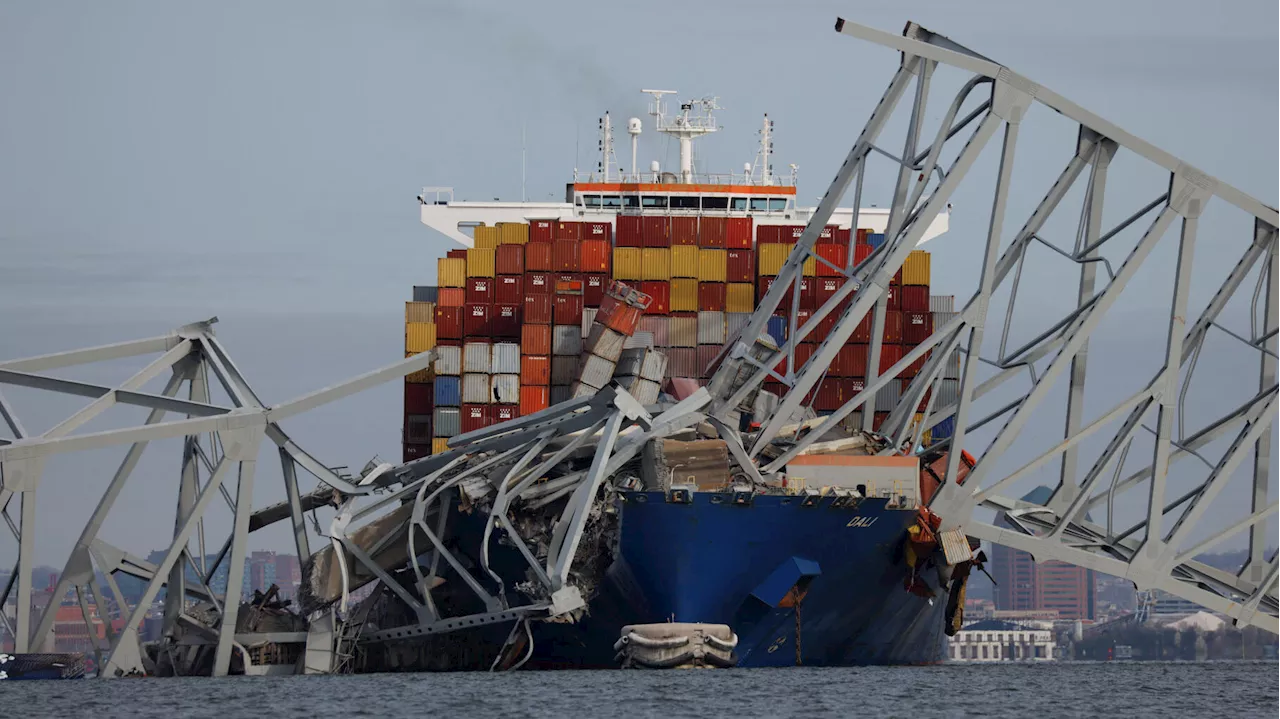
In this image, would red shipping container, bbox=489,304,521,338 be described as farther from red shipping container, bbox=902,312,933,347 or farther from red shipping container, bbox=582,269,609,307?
red shipping container, bbox=902,312,933,347

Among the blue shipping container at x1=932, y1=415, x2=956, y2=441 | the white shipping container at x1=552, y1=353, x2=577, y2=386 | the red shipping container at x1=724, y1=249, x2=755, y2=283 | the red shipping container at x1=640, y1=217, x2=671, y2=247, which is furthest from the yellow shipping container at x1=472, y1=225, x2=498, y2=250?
the blue shipping container at x1=932, y1=415, x2=956, y2=441

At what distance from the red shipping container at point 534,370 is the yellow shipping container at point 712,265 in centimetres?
548

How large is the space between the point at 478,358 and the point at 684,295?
630 centimetres

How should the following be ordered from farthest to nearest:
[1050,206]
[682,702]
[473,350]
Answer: [473,350] < [1050,206] < [682,702]

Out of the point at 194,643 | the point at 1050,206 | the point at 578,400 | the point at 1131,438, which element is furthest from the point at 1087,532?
the point at 194,643

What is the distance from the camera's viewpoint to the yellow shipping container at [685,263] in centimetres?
5569

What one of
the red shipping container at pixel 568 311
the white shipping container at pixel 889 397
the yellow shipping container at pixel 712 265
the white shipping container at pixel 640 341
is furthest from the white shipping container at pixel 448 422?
the white shipping container at pixel 889 397

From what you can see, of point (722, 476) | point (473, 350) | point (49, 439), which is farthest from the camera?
point (473, 350)

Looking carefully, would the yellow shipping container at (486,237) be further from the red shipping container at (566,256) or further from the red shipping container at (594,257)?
the red shipping container at (594,257)

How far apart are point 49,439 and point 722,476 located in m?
14.5

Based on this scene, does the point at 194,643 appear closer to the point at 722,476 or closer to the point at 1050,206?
the point at 722,476

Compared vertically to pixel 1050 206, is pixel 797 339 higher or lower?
lower

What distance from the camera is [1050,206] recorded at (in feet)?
148

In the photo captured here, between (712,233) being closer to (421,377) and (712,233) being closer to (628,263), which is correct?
(628,263)
